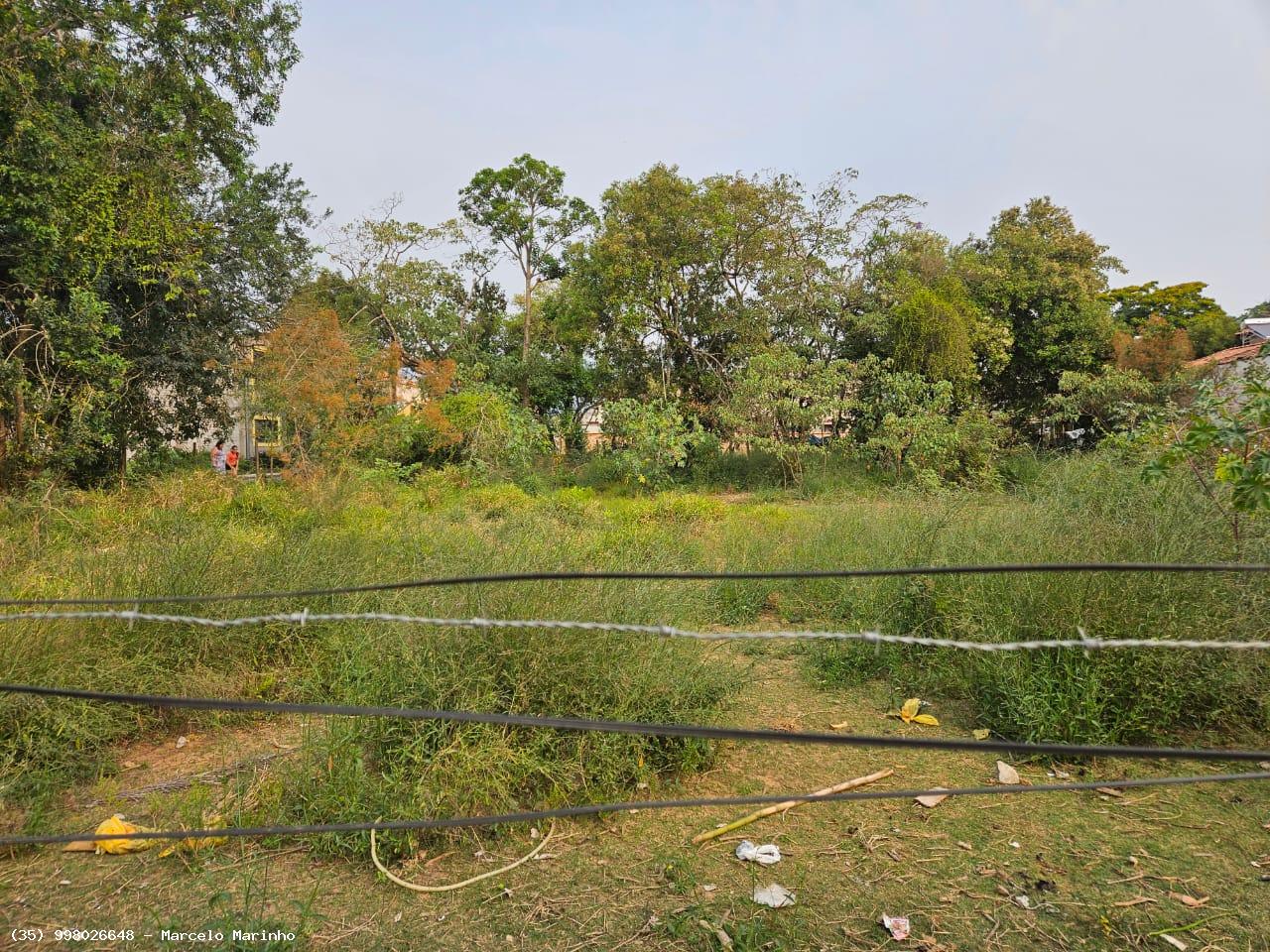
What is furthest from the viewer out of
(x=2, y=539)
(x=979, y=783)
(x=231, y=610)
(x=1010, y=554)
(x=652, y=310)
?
(x=652, y=310)

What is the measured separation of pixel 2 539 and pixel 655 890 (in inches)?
222

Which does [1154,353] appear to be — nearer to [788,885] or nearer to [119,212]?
[788,885]

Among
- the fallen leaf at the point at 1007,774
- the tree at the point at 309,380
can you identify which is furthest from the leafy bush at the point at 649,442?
the fallen leaf at the point at 1007,774

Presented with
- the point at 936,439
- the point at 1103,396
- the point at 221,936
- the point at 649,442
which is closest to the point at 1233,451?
the point at 221,936

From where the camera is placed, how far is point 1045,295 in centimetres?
1520

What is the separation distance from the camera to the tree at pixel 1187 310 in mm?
20719

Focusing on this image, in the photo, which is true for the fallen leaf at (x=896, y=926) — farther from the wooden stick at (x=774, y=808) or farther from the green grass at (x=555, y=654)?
the green grass at (x=555, y=654)

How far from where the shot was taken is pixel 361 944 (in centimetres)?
207

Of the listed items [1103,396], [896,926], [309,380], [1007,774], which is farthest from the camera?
[1103,396]

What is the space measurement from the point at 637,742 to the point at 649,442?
958 centimetres

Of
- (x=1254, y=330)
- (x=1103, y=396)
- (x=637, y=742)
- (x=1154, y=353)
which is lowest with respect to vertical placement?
(x=637, y=742)

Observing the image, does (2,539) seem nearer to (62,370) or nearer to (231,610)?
(231,610)

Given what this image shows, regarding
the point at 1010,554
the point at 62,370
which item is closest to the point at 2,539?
the point at 62,370

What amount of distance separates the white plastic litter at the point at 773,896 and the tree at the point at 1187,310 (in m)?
22.9
